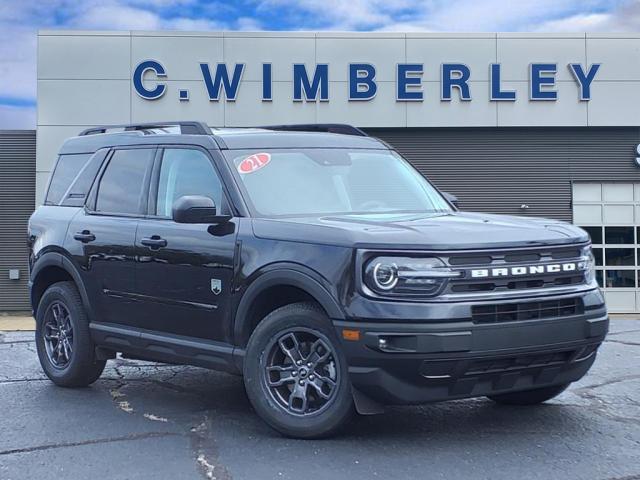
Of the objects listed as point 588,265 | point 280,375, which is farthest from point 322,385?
point 588,265

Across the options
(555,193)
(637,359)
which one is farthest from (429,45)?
(637,359)

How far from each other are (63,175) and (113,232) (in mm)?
1374

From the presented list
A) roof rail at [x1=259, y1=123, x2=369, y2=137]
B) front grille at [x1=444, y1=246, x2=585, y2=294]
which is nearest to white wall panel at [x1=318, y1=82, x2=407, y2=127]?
roof rail at [x1=259, y1=123, x2=369, y2=137]

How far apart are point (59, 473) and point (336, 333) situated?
5.57ft

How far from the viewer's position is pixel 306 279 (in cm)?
466

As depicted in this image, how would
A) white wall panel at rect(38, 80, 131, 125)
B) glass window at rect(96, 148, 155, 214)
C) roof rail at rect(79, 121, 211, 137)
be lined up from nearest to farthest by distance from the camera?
roof rail at rect(79, 121, 211, 137)
glass window at rect(96, 148, 155, 214)
white wall panel at rect(38, 80, 131, 125)

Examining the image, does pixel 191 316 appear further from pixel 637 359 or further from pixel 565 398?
pixel 637 359

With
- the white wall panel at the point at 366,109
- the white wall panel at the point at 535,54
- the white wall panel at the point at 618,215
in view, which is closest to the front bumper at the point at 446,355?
the white wall panel at the point at 366,109

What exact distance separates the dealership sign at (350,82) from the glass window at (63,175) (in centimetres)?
1340

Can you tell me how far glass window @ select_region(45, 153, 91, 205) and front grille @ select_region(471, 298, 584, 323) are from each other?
395 centimetres

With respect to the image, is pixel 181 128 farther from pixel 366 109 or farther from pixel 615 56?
pixel 615 56

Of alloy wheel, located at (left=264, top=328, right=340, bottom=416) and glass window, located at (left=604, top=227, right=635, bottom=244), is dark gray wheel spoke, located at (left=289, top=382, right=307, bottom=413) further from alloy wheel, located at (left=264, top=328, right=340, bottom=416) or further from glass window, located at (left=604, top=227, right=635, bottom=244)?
glass window, located at (left=604, top=227, right=635, bottom=244)

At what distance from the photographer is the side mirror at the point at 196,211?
16.6 ft

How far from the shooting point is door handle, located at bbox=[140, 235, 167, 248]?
5562mm
